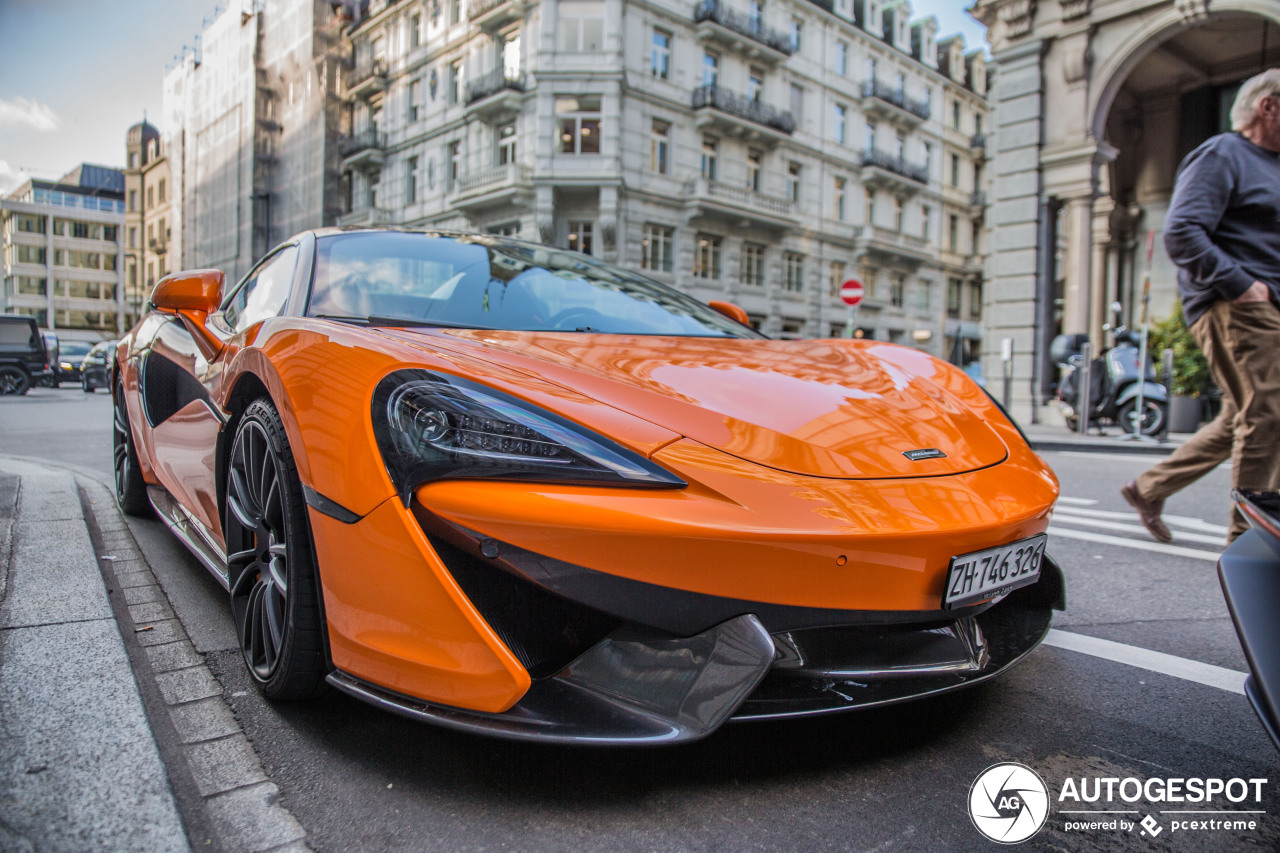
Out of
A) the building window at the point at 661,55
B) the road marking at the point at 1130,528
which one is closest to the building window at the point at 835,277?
the building window at the point at 661,55

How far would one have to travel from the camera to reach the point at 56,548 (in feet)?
8.56

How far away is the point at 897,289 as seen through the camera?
110 feet

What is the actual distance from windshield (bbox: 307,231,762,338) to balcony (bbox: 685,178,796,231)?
2220cm

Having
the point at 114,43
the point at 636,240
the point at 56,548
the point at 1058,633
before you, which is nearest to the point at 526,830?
the point at 1058,633

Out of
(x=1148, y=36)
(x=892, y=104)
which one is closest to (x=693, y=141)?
(x=892, y=104)

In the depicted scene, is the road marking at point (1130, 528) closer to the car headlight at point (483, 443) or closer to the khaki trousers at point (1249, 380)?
the khaki trousers at point (1249, 380)

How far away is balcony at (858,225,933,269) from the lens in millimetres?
30531

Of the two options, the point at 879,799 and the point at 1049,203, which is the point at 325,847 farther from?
the point at 1049,203

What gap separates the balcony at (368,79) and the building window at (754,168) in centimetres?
1377

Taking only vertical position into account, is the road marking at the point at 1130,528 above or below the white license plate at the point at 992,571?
below

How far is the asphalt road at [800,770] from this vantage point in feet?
3.90

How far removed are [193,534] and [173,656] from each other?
0.59 meters

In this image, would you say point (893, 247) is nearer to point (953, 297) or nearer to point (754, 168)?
point (953, 297)

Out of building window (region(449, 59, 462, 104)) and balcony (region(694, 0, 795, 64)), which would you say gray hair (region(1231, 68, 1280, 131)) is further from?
building window (region(449, 59, 462, 104))
